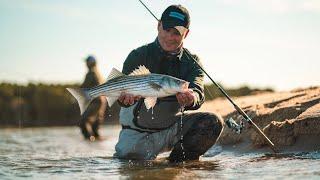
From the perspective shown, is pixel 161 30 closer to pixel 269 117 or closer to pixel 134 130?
pixel 134 130

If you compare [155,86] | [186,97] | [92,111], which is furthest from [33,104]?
[155,86]

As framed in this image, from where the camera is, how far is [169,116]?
640 cm

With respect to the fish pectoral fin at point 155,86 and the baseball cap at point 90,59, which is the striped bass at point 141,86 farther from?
the baseball cap at point 90,59

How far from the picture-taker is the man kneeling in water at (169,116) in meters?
6.25

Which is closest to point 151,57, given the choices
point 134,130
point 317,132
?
point 134,130

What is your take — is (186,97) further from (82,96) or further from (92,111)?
(92,111)

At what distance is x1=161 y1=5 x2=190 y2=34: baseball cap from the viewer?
6141 mm

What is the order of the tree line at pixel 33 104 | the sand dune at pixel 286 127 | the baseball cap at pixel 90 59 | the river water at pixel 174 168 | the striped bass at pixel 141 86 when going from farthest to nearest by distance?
the tree line at pixel 33 104, the baseball cap at pixel 90 59, the sand dune at pixel 286 127, the striped bass at pixel 141 86, the river water at pixel 174 168

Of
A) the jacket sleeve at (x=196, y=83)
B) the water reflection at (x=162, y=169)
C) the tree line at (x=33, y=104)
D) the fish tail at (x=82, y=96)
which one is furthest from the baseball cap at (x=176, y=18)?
the tree line at (x=33, y=104)

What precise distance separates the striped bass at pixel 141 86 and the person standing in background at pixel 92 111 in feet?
25.8

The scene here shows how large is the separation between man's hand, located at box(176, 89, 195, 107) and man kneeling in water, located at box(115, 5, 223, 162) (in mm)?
452

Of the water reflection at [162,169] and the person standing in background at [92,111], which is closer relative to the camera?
the water reflection at [162,169]

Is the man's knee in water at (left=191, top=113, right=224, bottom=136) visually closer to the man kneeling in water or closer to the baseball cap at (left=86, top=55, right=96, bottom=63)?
the man kneeling in water

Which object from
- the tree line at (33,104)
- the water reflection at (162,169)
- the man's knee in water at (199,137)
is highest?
the tree line at (33,104)
